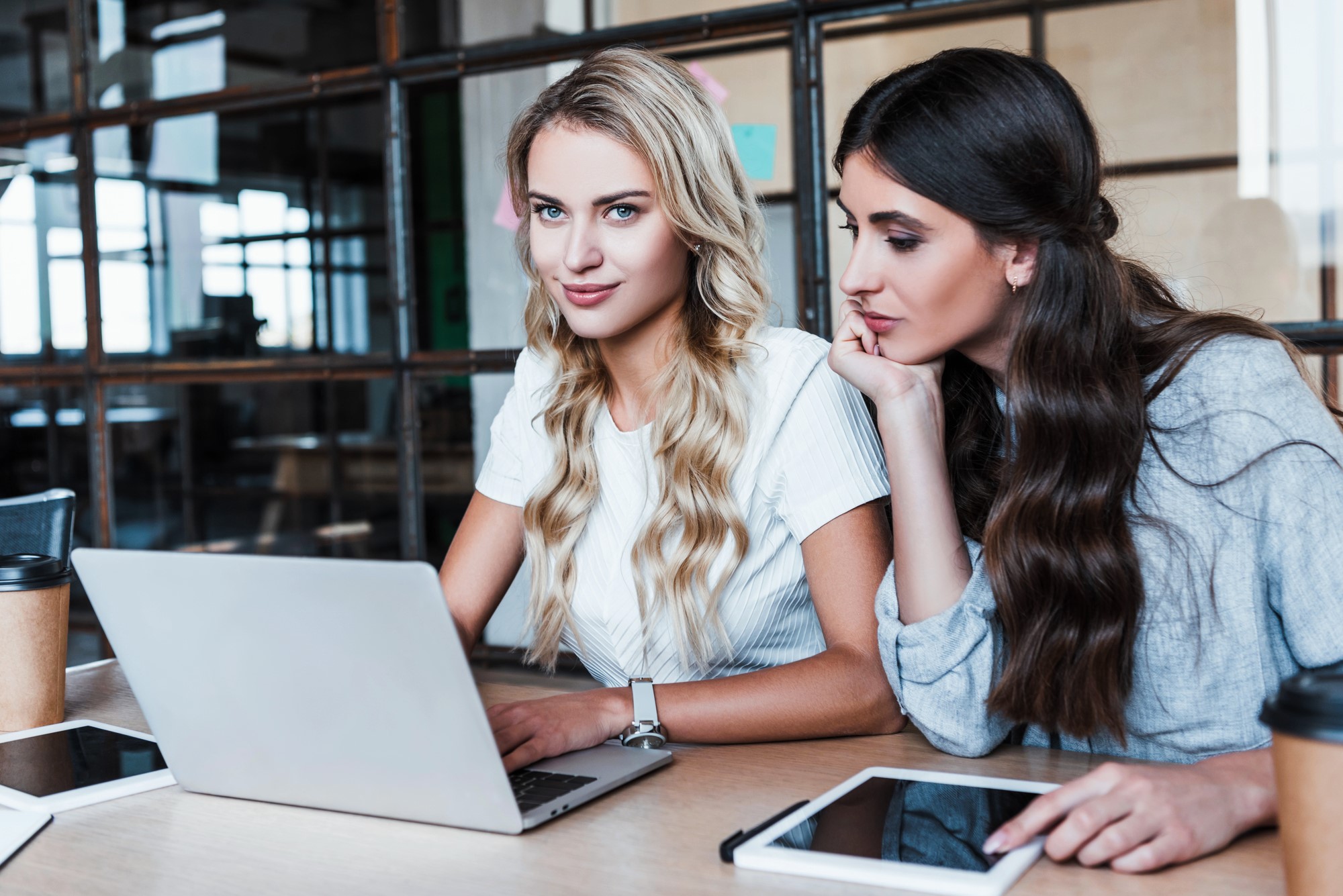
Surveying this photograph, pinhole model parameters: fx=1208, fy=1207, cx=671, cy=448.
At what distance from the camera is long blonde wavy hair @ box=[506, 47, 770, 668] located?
1.42m

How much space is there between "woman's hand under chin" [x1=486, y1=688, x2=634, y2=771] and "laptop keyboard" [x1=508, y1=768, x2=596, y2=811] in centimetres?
2

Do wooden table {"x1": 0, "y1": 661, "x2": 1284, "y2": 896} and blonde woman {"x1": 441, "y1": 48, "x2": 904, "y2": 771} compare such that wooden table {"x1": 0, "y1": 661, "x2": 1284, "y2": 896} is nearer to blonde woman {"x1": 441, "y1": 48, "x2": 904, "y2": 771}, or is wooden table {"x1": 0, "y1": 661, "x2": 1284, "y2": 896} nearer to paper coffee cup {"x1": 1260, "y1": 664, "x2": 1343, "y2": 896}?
paper coffee cup {"x1": 1260, "y1": 664, "x2": 1343, "y2": 896}

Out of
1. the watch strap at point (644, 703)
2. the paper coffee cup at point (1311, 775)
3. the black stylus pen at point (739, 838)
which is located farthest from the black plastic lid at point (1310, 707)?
the watch strap at point (644, 703)

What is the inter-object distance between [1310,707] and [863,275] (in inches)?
26.6

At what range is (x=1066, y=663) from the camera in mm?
1132

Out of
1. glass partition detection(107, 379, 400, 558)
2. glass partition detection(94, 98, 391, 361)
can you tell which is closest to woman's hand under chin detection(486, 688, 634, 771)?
glass partition detection(94, 98, 391, 361)

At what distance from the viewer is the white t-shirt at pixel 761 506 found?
1372 millimetres

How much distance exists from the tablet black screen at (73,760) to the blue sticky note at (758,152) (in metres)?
1.37

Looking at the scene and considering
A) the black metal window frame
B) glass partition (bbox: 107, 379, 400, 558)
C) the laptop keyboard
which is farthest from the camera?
glass partition (bbox: 107, 379, 400, 558)

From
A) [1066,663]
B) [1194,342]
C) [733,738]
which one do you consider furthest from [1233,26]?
[733,738]

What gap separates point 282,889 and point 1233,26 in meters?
1.95

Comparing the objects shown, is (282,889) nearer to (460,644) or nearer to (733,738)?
(460,644)

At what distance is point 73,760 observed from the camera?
A: 115 centimetres

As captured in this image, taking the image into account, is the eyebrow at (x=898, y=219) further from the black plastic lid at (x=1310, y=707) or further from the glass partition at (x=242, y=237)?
the glass partition at (x=242, y=237)
